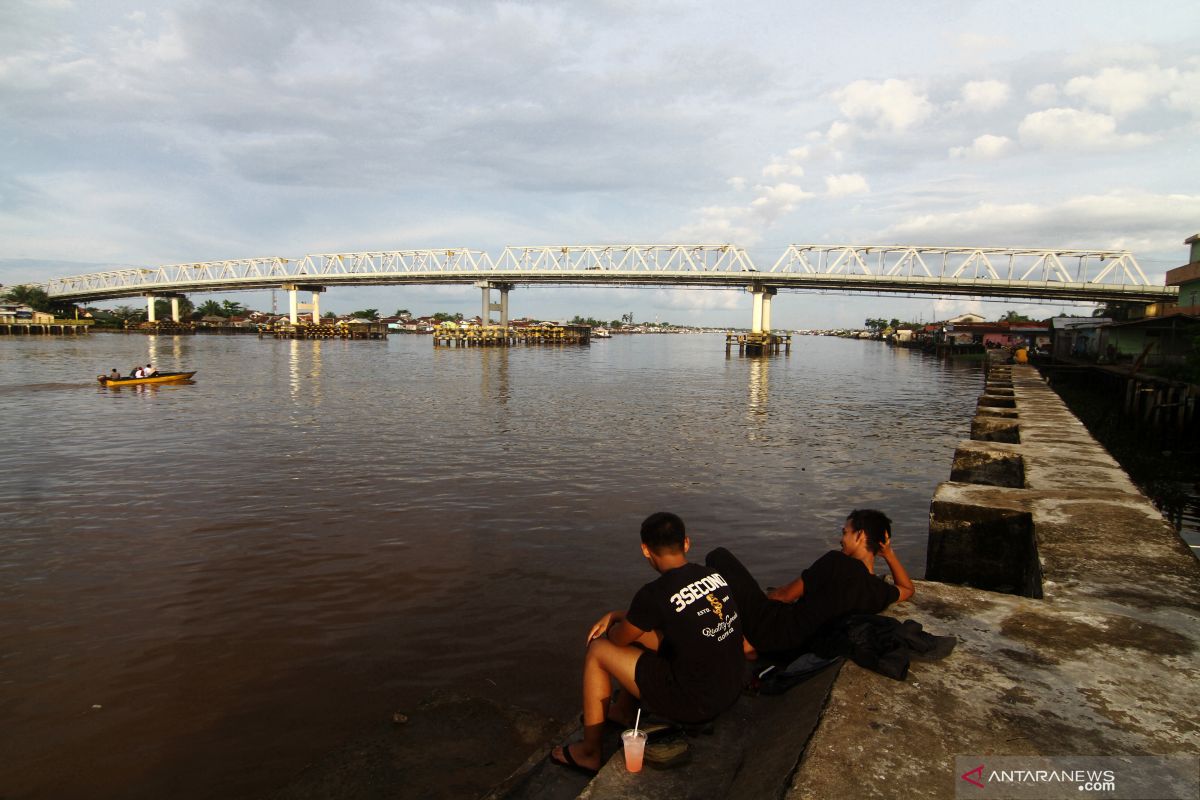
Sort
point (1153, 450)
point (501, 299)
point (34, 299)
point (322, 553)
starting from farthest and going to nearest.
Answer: point (34, 299), point (501, 299), point (1153, 450), point (322, 553)

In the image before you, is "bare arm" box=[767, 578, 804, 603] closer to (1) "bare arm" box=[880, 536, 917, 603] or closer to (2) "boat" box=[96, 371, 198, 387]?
(1) "bare arm" box=[880, 536, 917, 603]

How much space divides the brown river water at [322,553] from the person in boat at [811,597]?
2020 millimetres

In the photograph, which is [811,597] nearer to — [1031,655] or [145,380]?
[1031,655]

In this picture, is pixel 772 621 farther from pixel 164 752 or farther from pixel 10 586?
pixel 10 586

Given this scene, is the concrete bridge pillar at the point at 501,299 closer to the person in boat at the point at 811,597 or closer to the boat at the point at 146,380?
the boat at the point at 146,380

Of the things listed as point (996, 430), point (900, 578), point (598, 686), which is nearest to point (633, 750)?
point (598, 686)

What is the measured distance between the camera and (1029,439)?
11188 mm

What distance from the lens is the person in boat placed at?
4.38 meters

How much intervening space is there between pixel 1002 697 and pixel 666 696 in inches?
67.6

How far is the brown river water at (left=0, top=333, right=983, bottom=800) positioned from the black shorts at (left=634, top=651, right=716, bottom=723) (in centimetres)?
205

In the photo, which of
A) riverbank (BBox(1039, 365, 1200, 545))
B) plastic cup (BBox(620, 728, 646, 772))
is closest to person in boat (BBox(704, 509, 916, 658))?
plastic cup (BBox(620, 728, 646, 772))

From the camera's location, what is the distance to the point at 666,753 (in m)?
3.48

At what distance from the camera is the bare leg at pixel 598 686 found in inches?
152

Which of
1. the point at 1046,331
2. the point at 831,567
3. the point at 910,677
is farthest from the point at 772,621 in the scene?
the point at 1046,331
